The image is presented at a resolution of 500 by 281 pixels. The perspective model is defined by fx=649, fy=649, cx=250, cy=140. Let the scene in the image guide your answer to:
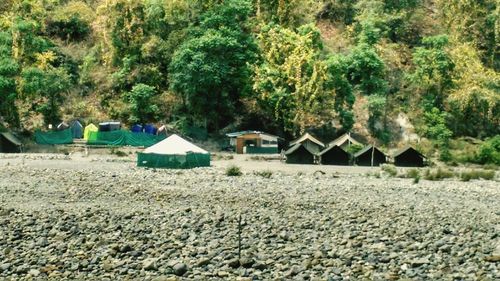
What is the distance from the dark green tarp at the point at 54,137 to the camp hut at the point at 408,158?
22460 millimetres

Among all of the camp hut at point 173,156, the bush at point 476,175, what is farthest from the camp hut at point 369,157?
the camp hut at point 173,156

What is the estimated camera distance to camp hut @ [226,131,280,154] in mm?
45250

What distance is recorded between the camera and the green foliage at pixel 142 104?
158 feet

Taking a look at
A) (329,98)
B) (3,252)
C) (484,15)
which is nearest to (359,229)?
(3,252)

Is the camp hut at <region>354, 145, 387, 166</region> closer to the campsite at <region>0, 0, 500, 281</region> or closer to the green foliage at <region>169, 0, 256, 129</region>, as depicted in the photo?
the campsite at <region>0, 0, 500, 281</region>

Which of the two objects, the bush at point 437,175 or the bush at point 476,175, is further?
the bush at point 476,175

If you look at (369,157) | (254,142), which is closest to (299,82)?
(254,142)

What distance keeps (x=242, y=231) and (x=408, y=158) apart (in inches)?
1068

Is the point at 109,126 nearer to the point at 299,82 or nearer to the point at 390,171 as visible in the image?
the point at 299,82

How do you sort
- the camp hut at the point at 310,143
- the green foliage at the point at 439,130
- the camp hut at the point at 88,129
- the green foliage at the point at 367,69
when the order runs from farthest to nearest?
the green foliage at the point at 367,69, the camp hut at the point at 88,129, the green foliage at the point at 439,130, the camp hut at the point at 310,143

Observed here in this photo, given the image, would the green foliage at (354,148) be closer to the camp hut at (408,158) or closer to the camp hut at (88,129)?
the camp hut at (408,158)

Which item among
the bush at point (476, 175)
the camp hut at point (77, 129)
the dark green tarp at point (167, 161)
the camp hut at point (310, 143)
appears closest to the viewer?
the bush at point (476, 175)

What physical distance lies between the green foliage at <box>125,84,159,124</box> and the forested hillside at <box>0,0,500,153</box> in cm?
10

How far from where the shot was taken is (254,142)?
4562 centimetres
